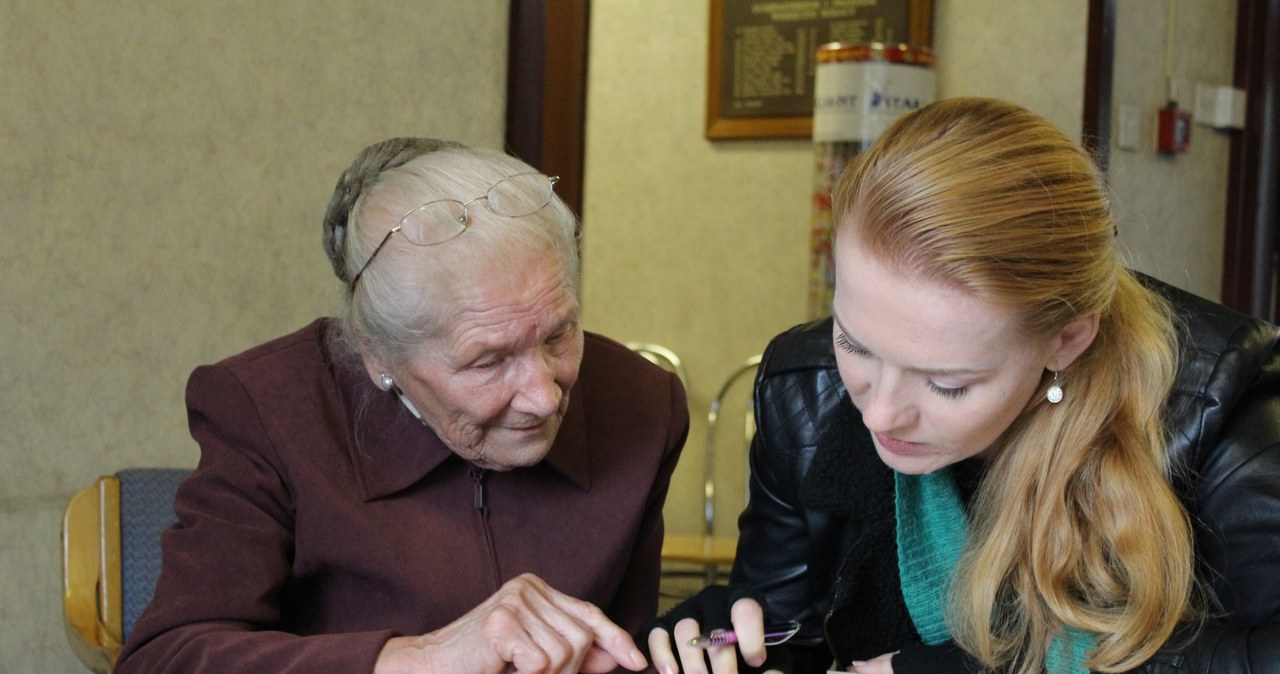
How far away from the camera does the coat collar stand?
1971mm

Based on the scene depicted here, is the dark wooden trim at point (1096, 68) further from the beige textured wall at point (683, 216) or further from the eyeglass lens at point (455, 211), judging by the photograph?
the eyeglass lens at point (455, 211)

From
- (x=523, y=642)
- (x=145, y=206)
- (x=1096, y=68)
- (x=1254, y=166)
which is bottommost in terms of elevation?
(x=523, y=642)

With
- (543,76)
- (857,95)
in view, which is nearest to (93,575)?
(543,76)

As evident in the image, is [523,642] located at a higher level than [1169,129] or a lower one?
lower

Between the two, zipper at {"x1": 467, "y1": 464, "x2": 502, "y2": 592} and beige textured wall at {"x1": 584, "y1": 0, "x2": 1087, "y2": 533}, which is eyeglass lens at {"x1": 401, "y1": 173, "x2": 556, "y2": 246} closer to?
zipper at {"x1": 467, "y1": 464, "x2": 502, "y2": 592}

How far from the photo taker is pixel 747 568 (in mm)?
2158

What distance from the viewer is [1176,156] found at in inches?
195

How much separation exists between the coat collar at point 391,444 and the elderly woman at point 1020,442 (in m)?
0.33

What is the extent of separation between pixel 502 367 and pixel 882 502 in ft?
1.93

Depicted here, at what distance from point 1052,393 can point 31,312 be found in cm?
178

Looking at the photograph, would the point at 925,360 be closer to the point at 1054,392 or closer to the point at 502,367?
the point at 1054,392

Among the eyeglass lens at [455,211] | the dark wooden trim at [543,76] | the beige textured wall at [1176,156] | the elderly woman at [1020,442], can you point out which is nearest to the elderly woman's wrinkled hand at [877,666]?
the elderly woman at [1020,442]

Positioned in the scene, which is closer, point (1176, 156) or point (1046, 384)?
point (1046, 384)

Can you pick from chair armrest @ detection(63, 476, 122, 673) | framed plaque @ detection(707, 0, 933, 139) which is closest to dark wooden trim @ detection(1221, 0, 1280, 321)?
framed plaque @ detection(707, 0, 933, 139)
